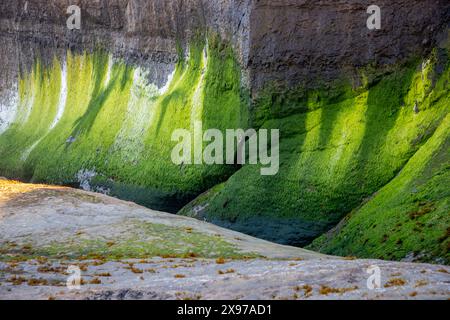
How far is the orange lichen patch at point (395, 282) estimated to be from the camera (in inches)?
799

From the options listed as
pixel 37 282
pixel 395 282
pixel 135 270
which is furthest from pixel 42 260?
pixel 395 282

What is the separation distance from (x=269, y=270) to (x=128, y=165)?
39.0 metres

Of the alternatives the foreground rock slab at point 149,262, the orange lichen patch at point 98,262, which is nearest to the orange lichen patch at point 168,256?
the foreground rock slab at point 149,262

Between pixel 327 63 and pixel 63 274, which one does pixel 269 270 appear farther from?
pixel 327 63

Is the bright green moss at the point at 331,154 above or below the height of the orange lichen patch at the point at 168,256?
above

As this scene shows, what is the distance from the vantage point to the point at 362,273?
21.7 meters

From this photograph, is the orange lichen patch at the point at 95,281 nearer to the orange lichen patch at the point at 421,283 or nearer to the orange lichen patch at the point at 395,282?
the orange lichen patch at the point at 395,282

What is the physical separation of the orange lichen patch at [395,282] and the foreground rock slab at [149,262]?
3cm

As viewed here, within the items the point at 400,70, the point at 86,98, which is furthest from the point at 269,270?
the point at 86,98

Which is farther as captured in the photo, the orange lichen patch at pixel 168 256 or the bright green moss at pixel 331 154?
the bright green moss at pixel 331 154

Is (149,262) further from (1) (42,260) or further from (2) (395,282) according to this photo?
(2) (395,282)

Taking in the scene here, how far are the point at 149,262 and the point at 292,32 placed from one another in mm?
25539

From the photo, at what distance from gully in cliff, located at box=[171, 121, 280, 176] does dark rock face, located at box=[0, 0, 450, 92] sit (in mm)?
3394

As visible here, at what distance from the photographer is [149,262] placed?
28188 mm
